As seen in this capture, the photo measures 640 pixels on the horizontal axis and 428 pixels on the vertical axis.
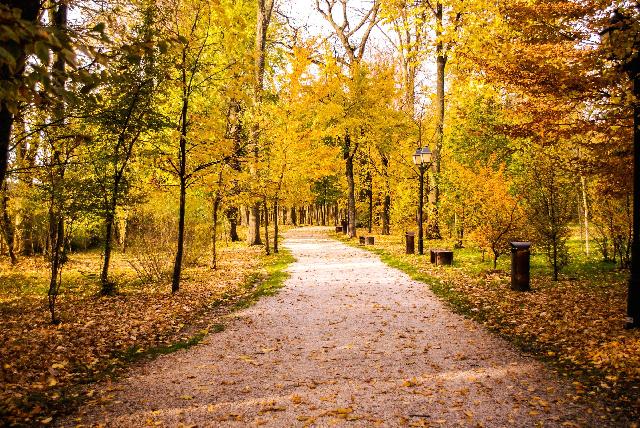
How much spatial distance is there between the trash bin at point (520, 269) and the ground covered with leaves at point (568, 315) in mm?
229

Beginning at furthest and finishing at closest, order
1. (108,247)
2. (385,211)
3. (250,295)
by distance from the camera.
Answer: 1. (385,211)
2. (250,295)
3. (108,247)

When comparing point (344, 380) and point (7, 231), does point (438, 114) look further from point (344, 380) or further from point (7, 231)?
point (7, 231)

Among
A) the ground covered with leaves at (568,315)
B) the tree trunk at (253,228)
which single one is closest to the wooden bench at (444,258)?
the ground covered with leaves at (568,315)

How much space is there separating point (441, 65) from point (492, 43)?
396 inches

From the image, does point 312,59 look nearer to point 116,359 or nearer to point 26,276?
point 26,276

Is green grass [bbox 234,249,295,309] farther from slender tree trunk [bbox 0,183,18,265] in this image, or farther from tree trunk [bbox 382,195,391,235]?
tree trunk [bbox 382,195,391,235]

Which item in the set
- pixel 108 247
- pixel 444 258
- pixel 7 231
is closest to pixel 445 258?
pixel 444 258

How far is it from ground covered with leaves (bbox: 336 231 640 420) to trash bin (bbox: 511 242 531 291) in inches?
9.0

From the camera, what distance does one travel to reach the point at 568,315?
756 centimetres

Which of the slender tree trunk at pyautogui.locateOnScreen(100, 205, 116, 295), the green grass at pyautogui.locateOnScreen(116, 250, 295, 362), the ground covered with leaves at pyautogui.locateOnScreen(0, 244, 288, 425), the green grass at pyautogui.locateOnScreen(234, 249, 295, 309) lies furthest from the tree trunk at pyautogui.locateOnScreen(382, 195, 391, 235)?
the slender tree trunk at pyautogui.locateOnScreen(100, 205, 116, 295)

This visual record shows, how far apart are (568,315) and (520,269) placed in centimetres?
231

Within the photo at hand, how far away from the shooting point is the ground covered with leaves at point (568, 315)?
4.98 meters

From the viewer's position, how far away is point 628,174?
8.66m

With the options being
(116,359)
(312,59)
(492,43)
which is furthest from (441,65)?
(116,359)
